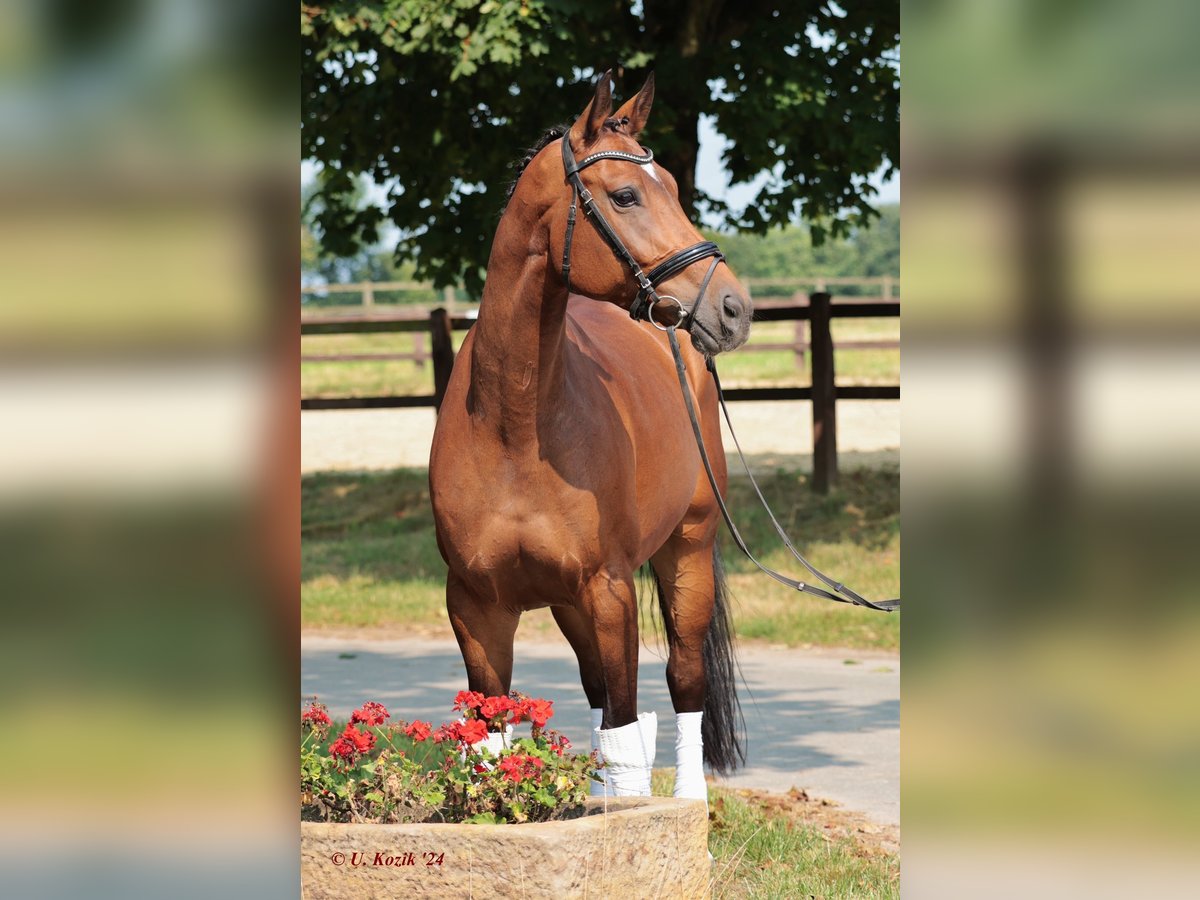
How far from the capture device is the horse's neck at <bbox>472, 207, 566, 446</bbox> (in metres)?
3.76

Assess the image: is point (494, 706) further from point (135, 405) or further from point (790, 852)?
point (135, 405)

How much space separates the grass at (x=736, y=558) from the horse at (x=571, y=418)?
5128 millimetres

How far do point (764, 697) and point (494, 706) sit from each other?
4266 millimetres

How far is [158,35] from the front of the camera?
50.1 inches

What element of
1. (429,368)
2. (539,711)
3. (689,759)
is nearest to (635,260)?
(539,711)

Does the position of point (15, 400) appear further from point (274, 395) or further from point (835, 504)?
point (835, 504)

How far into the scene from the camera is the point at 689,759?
15.7ft

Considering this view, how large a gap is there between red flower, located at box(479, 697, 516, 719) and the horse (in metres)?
0.22

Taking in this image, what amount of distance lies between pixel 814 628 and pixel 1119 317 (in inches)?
324

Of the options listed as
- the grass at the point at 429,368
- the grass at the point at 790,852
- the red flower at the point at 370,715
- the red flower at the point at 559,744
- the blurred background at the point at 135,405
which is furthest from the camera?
the grass at the point at 429,368

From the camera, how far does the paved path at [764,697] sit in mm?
6172

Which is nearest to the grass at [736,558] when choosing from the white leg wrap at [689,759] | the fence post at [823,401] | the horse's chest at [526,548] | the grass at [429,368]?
the fence post at [823,401]

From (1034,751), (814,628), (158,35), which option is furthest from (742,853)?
(814,628)

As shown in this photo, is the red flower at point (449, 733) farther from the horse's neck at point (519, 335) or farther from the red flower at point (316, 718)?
the horse's neck at point (519, 335)
